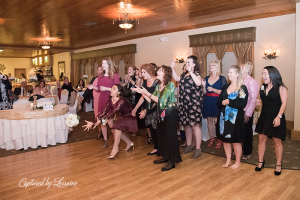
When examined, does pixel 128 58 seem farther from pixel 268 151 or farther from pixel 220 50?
pixel 268 151

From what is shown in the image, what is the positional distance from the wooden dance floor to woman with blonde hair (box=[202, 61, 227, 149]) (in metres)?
0.79

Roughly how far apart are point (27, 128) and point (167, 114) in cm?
312

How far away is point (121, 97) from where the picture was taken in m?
4.45

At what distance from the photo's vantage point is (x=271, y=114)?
3492 mm

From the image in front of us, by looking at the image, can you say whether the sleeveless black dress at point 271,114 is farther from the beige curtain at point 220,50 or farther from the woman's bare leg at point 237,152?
the beige curtain at point 220,50

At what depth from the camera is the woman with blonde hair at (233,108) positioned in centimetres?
354

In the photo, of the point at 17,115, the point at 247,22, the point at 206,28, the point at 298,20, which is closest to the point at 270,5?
the point at 298,20

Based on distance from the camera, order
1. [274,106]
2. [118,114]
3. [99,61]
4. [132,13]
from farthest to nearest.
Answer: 1. [99,61]
2. [132,13]
3. [118,114]
4. [274,106]

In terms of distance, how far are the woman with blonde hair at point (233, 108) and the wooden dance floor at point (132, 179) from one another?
0.59 meters

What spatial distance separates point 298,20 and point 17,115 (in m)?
6.53

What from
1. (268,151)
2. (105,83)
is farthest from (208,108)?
(105,83)

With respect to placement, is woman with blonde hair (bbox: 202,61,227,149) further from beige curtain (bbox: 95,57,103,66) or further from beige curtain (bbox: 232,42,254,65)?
beige curtain (bbox: 95,57,103,66)

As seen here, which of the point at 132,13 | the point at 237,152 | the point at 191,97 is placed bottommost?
the point at 237,152

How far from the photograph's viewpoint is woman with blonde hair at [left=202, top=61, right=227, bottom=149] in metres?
4.68
